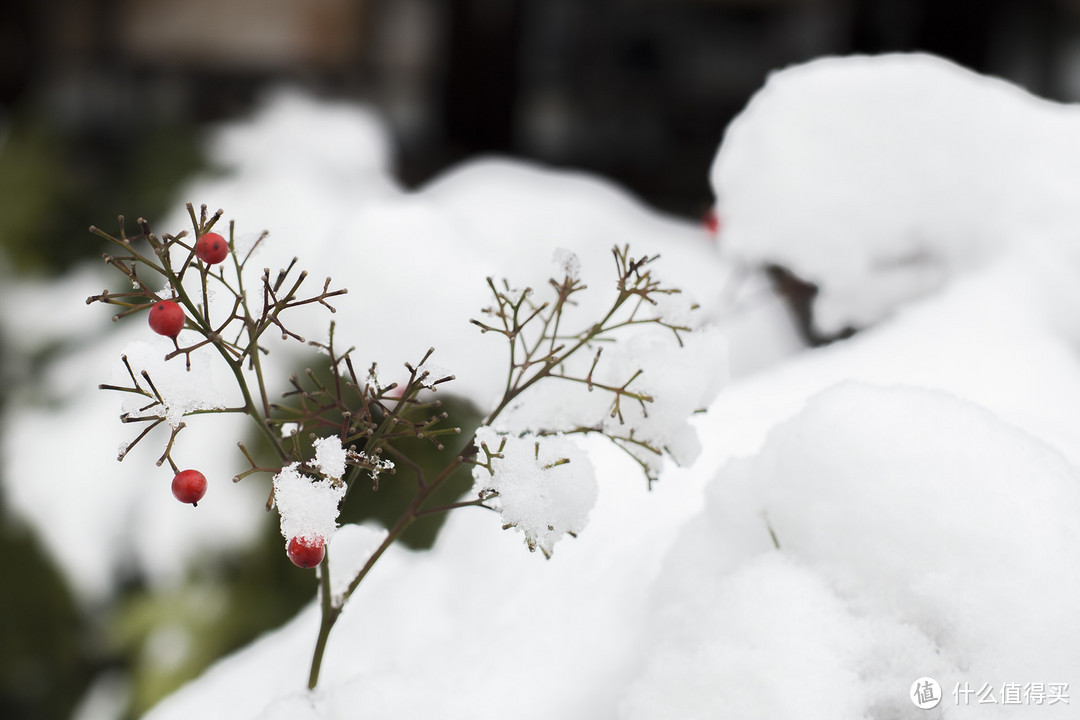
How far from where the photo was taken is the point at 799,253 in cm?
59

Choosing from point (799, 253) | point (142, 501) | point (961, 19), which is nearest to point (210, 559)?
point (142, 501)

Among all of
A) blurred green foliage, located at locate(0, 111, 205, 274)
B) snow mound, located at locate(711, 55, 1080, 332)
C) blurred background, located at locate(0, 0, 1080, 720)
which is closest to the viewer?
snow mound, located at locate(711, 55, 1080, 332)

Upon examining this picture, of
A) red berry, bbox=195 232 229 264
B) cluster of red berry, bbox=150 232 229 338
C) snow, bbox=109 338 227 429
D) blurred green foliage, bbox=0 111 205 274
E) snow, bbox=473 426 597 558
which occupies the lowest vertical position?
blurred green foliage, bbox=0 111 205 274

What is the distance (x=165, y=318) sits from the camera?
28cm

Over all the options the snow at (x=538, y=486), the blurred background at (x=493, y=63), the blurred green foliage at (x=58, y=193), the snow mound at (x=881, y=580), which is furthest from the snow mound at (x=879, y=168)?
the blurred background at (x=493, y=63)

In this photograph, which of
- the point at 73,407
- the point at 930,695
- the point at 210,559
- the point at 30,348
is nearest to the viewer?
the point at 930,695

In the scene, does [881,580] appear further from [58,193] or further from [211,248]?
[58,193]

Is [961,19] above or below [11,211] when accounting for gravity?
above

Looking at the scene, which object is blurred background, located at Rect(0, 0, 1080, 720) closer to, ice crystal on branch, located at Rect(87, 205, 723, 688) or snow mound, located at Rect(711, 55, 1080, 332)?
snow mound, located at Rect(711, 55, 1080, 332)

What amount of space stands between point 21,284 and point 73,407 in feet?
1.19

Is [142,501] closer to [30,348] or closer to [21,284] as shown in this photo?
[30,348]

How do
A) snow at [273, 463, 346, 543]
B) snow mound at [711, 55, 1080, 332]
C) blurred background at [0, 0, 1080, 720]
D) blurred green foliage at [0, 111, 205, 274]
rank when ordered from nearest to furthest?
snow at [273, 463, 346, 543], snow mound at [711, 55, 1080, 332], blurred green foliage at [0, 111, 205, 274], blurred background at [0, 0, 1080, 720]

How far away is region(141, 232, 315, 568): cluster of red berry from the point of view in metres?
0.28

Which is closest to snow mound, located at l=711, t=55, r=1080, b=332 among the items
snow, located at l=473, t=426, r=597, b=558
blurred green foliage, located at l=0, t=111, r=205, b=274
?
snow, located at l=473, t=426, r=597, b=558
